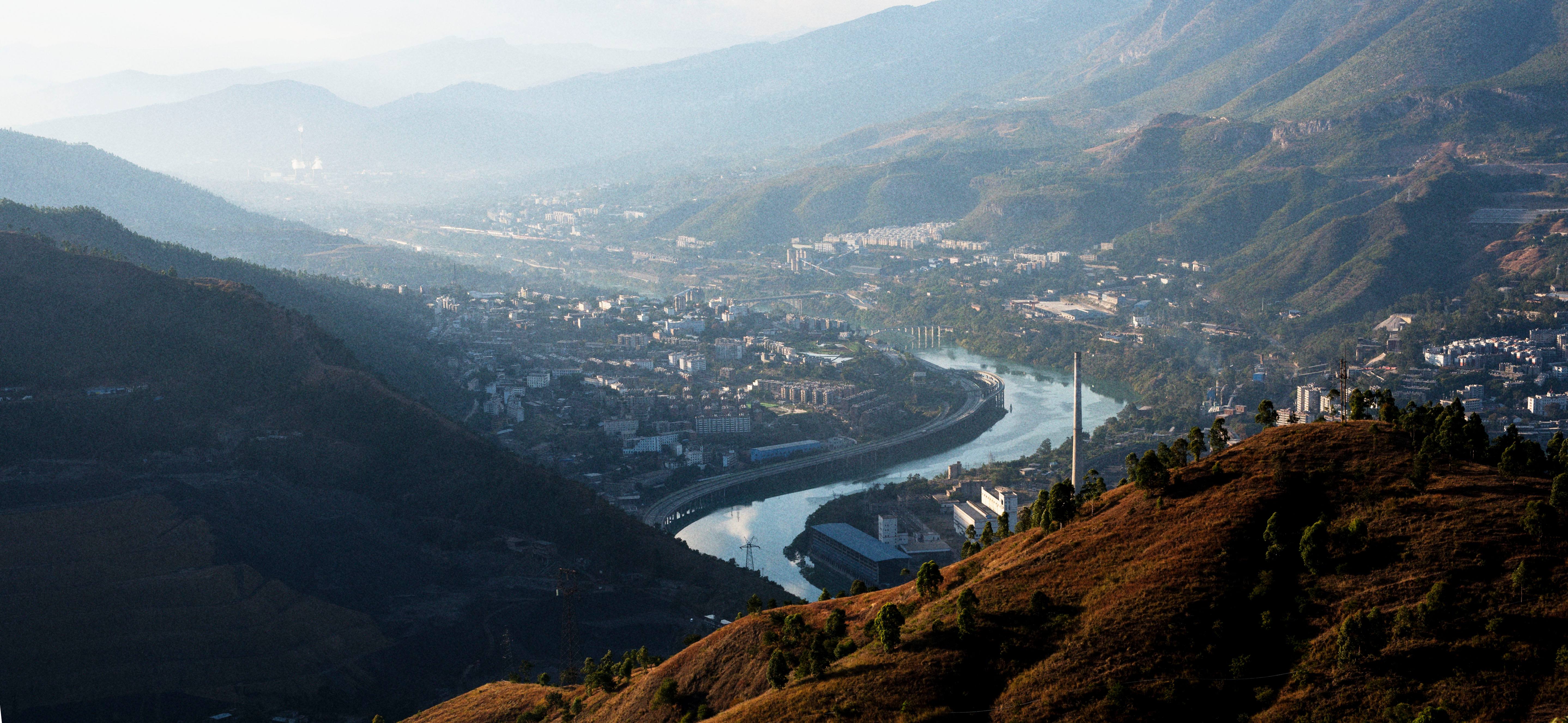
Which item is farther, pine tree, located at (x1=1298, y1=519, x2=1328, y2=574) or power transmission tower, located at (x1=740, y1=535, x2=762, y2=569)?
power transmission tower, located at (x1=740, y1=535, x2=762, y2=569)

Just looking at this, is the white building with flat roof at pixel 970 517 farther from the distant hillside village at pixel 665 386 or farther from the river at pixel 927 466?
the distant hillside village at pixel 665 386

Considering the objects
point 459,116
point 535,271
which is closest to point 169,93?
point 459,116

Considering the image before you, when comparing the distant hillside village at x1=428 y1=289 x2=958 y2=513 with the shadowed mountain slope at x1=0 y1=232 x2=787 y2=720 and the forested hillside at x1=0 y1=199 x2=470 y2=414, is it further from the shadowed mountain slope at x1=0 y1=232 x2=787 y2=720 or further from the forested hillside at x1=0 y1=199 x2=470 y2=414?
the shadowed mountain slope at x1=0 y1=232 x2=787 y2=720

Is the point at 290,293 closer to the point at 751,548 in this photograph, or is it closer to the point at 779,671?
the point at 751,548

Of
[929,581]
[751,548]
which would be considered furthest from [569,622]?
A: [929,581]

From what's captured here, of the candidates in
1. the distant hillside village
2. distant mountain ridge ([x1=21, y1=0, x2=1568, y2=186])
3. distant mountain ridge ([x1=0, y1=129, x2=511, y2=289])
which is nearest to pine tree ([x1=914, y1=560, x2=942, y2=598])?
the distant hillside village

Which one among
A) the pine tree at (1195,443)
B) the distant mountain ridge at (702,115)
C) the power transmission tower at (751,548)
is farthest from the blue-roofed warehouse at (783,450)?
the distant mountain ridge at (702,115)
